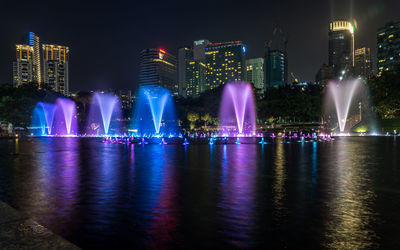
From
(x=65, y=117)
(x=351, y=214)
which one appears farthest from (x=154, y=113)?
(x=351, y=214)

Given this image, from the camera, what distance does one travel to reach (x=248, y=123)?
80.1 m

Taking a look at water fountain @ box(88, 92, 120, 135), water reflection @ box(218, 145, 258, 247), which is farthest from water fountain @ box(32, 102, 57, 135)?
A: water reflection @ box(218, 145, 258, 247)

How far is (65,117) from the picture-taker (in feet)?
262

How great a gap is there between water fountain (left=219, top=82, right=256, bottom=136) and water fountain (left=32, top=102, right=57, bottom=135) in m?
40.9

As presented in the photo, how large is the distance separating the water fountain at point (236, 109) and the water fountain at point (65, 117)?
1449 inches

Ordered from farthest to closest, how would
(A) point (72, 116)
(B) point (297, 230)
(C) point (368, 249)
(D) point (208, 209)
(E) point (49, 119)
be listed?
(A) point (72, 116), (E) point (49, 119), (D) point (208, 209), (B) point (297, 230), (C) point (368, 249)

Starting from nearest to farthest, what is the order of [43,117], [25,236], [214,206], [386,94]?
[25,236]
[214,206]
[386,94]
[43,117]

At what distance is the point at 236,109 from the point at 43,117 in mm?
46859

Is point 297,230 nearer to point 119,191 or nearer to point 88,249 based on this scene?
point 88,249

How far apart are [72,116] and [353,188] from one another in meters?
81.7

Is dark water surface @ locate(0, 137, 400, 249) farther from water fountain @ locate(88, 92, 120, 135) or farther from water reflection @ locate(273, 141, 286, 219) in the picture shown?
water fountain @ locate(88, 92, 120, 135)

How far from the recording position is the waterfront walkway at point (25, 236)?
4527 millimetres

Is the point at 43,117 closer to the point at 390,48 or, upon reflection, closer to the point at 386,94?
the point at 386,94

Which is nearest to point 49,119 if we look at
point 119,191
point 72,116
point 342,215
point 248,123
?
point 72,116
